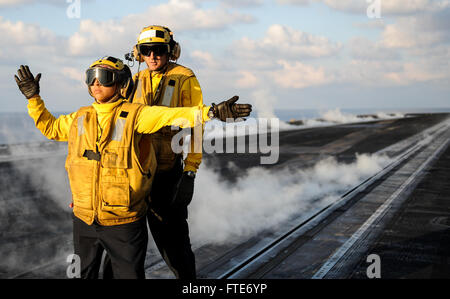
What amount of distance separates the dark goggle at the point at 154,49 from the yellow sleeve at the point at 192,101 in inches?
13.5

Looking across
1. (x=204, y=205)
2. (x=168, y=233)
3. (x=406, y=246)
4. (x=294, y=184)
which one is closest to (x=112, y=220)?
(x=168, y=233)

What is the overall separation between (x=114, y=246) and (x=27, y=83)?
1278mm

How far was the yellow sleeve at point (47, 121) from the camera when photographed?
9.57ft

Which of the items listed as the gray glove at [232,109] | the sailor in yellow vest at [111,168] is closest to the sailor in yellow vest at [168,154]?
the sailor in yellow vest at [111,168]

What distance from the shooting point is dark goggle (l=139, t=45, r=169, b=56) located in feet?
11.9

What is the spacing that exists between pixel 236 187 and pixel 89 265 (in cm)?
700

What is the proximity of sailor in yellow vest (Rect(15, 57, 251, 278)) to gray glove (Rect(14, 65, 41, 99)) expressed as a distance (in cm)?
37

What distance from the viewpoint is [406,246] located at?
567cm

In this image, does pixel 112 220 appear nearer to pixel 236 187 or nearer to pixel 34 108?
pixel 34 108

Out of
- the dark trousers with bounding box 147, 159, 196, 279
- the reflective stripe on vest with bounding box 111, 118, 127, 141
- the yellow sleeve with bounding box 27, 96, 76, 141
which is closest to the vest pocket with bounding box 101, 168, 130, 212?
the reflective stripe on vest with bounding box 111, 118, 127, 141

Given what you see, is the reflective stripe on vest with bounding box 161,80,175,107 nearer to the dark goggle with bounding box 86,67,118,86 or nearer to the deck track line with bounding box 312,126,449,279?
the dark goggle with bounding box 86,67,118,86

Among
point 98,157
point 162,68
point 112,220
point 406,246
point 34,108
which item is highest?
point 162,68

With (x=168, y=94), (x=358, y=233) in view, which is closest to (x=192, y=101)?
(x=168, y=94)

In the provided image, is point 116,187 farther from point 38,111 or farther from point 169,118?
point 38,111
